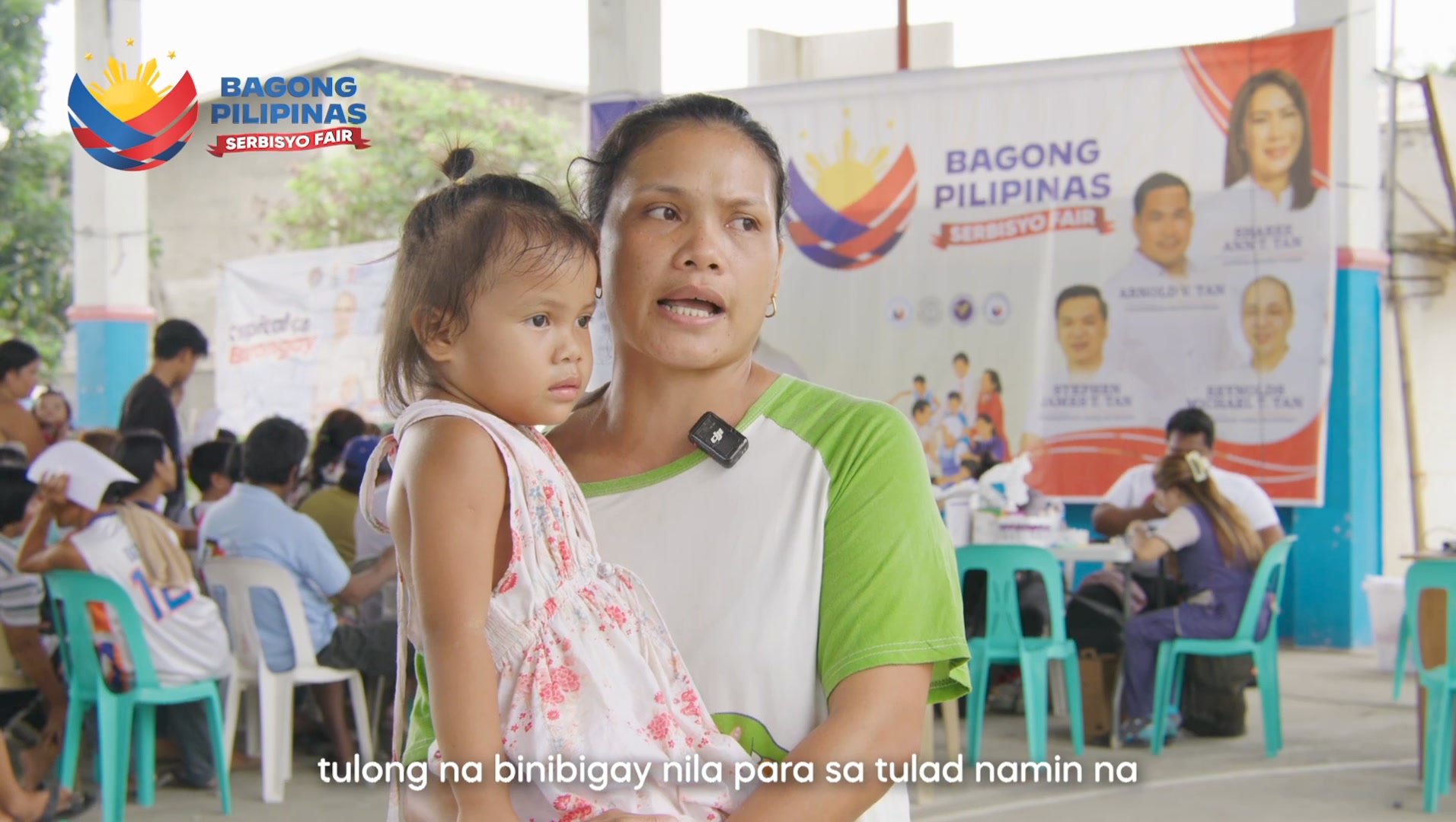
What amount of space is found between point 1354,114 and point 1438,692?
3.93 meters

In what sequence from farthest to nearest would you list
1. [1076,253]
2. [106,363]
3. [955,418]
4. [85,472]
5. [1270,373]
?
[106,363]
[955,418]
[1076,253]
[1270,373]
[85,472]

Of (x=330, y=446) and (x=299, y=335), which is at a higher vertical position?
(x=299, y=335)

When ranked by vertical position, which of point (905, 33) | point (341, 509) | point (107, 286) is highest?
Answer: point (905, 33)

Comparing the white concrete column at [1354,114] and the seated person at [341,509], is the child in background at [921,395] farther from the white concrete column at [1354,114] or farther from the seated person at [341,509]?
the seated person at [341,509]

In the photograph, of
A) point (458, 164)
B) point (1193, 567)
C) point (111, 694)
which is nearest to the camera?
point (458, 164)

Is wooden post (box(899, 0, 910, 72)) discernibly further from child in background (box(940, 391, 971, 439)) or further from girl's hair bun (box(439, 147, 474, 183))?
girl's hair bun (box(439, 147, 474, 183))

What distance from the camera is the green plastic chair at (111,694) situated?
14.9ft

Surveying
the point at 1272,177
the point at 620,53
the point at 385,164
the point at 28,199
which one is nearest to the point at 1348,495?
the point at 1272,177

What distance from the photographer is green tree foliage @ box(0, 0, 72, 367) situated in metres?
12.9

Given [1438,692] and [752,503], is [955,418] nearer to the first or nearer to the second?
[1438,692]

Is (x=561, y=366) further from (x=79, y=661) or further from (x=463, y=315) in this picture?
(x=79, y=661)

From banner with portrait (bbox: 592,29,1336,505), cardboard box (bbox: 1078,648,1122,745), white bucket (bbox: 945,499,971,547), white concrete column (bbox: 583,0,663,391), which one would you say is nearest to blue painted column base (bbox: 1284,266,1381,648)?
banner with portrait (bbox: 592,29,1336,505)

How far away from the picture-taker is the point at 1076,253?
8031 millimetres

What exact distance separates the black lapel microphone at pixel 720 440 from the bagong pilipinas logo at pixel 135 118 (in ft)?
8.70
